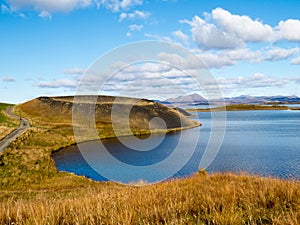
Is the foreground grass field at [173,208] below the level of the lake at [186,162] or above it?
above

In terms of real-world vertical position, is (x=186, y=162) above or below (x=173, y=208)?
below

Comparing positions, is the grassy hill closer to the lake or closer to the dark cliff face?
the dark cliff face

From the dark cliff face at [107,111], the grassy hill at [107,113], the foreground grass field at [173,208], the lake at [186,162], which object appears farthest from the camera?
the dark cliff face at [107,111]

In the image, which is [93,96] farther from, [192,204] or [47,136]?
[192,204]

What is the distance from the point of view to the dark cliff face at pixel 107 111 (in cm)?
9993

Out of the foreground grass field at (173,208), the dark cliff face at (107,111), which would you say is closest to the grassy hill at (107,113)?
the dark cliff face at (107,111)

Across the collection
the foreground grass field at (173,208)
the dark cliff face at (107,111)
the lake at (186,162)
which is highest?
the dark cliff face at (107,111)

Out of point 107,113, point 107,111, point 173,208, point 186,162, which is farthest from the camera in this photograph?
point 107,111

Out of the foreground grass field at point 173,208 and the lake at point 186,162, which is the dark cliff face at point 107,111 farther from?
the foreground grass field at point 173,208

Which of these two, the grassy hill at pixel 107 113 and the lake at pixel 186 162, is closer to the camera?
the lake at pixel 186 162

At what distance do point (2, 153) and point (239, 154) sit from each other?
1393 inches

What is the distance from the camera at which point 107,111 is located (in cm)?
11138

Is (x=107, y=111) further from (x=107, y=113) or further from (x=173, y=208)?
(x=173, y=208)

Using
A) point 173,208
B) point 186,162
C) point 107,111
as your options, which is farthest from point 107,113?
point 173,208
